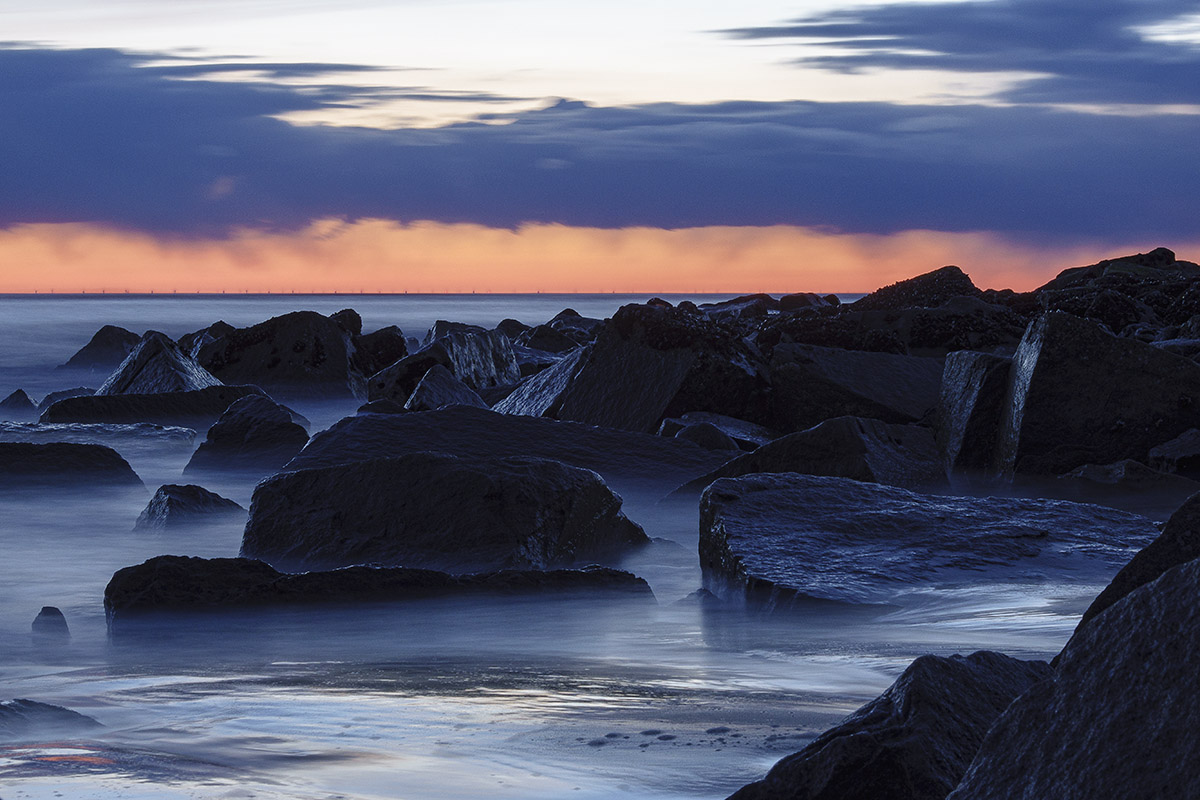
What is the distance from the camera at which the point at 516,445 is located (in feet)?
29.2

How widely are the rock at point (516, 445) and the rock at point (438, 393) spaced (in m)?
1.98

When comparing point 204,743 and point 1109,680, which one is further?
point 204,743

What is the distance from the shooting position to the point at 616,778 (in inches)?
128

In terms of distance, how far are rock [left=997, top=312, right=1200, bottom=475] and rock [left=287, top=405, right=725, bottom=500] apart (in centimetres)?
218

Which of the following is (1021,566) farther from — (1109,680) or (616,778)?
(1109,680)

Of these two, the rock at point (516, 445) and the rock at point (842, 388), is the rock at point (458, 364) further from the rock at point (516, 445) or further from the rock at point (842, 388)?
the rock at point (516, 445)

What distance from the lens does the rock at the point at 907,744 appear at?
251cm

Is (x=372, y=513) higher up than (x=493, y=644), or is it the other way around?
(x=372, y=513)

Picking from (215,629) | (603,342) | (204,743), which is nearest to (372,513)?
(215,629)

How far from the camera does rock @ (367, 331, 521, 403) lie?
1442cm

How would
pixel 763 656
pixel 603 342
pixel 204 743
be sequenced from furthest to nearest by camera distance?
pixel 603 342 → pixel 763 656 → pixel 204 743

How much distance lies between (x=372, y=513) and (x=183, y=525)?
7.96 feet

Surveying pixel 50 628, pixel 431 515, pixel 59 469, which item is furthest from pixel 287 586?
pixel 59 469

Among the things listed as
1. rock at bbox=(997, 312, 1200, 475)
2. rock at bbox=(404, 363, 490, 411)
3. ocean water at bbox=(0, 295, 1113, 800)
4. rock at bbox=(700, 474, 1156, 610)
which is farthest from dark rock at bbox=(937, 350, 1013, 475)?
rock at bbox=(404, 363, 490, 411)
